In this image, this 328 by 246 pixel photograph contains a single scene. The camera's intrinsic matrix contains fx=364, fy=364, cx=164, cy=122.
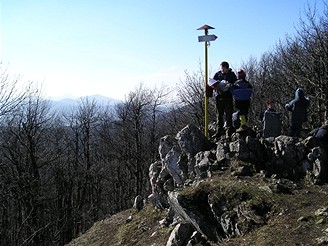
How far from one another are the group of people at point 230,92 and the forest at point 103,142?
36.0 ft

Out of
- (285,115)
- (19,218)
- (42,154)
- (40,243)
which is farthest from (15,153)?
(285,115)

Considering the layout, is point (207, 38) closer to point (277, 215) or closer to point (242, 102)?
point (242, 102)

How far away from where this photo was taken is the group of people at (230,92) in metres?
10.7

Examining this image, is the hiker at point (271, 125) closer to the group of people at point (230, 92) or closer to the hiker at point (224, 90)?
the group of people at point (230, 92)

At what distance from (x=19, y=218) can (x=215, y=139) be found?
1699 centimetres

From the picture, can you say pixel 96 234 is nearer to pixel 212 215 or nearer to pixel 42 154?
pixel 212 215

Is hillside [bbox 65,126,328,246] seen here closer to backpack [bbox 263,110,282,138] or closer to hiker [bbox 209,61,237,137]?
backpack [bbox 263,110,282,138]

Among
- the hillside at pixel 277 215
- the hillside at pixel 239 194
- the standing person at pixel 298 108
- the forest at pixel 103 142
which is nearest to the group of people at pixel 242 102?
the standing person at pixel 298 108

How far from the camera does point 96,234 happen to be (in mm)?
14195

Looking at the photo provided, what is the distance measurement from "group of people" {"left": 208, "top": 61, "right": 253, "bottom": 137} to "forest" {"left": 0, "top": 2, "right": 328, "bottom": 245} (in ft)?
36.0

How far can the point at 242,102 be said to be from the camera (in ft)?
36.0

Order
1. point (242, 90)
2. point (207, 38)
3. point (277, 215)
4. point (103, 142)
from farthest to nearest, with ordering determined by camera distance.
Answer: point (103, 142) → point (207, 38) → point (242, 90) → point (277, 215)

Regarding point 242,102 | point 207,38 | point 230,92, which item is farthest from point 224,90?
point 207,38

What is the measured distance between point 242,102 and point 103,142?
2561 centimetres
